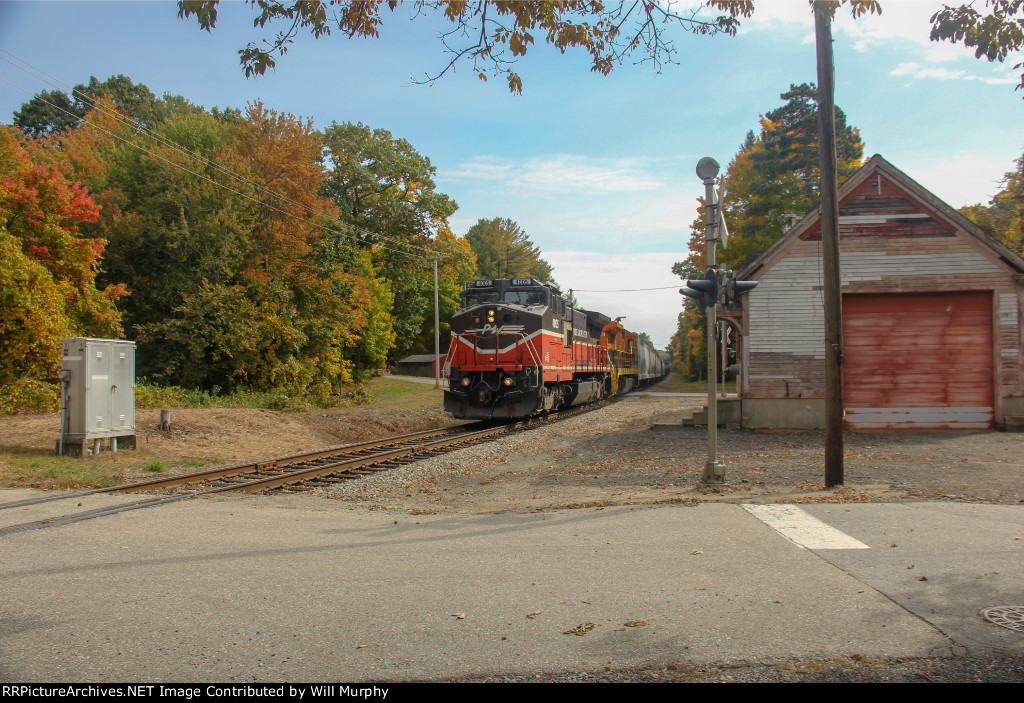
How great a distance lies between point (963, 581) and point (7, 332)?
22.0 meters

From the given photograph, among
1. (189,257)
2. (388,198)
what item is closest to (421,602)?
(189,257)

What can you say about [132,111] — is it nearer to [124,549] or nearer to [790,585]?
[124,549]

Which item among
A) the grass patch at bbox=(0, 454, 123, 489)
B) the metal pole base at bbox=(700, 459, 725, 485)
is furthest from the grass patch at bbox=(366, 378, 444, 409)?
the metal pole base at bbox=(700, 459, 725, 485)

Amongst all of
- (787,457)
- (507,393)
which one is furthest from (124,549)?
(507,393)

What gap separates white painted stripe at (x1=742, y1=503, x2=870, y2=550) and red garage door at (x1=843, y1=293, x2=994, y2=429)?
10348 millimetres

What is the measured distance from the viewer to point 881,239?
651 inches

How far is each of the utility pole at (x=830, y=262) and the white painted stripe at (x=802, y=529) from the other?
2.10 meters

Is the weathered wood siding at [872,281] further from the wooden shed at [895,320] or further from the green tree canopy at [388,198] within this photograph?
the green tree canopy at [388,198]

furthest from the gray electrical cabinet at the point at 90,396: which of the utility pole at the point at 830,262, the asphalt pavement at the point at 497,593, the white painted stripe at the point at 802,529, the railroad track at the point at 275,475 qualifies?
the utility pole at the point at 830,262

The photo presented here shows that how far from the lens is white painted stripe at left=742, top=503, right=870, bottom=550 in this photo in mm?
6020

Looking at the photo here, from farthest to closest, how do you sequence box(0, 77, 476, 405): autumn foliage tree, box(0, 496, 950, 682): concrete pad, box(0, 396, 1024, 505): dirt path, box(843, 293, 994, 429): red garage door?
box(0, 77, 476, 405): autumn foliage tree, box(843, 293, 994, 429): red garage door, box(0, 396, 1024, 505): dirt path, box(0, 496, 950, 682): concrete pad

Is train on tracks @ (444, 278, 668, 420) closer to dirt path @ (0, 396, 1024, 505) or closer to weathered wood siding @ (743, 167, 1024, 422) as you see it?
dirt path @ (0, 396, 1024, 505)

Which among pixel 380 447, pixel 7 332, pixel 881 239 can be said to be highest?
pixel 881 239
